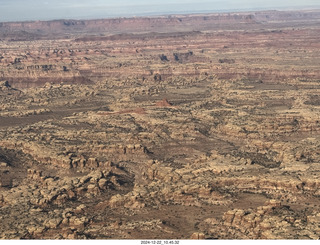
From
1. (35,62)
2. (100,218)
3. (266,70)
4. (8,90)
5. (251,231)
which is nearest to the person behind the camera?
(251,231)

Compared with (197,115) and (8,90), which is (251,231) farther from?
(8,90)

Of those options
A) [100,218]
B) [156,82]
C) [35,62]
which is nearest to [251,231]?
[100,218]

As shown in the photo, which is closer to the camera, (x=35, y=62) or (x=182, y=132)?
(x=182, y=132)

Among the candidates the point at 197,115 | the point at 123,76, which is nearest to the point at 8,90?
the point at 123,76

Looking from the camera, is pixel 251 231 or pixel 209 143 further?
pixel 209 143

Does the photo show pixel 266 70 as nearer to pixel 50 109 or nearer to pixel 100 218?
pixel 50 109

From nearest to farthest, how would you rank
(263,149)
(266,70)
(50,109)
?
(263,149) → (50,109) → (266,70)
